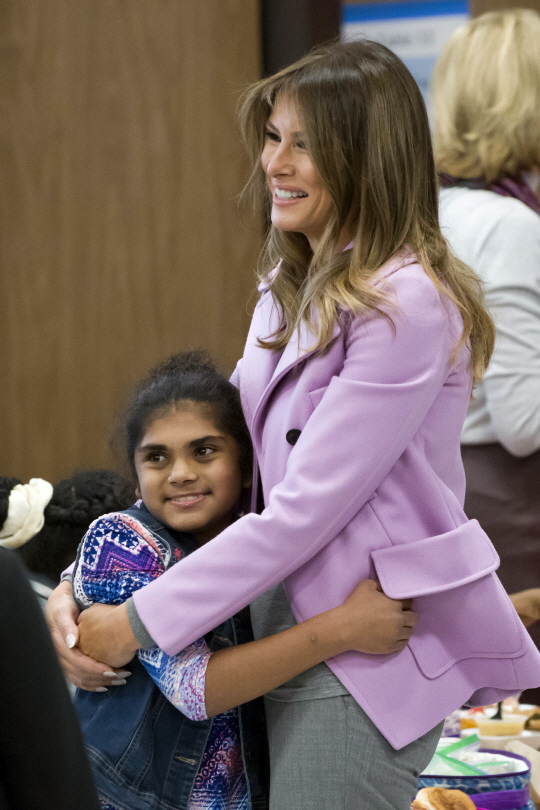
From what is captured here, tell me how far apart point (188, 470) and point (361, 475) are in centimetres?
30

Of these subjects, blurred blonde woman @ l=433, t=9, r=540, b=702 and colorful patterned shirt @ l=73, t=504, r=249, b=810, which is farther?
blurred blonde woman @ l=433, t=9, r=540, b=702

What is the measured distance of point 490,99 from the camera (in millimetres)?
2355

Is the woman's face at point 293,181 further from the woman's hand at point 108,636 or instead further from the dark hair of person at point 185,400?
the woman's hand at point 108,636

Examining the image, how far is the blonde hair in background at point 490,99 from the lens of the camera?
7.63ft

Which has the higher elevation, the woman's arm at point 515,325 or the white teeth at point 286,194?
the white teeth at point 286,194

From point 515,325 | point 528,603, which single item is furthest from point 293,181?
point 528,603

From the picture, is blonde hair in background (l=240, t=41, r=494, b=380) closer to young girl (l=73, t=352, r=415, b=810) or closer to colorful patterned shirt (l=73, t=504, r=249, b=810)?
young girl (l=73, t=352, r=415, b=810)

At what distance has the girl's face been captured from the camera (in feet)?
4.79

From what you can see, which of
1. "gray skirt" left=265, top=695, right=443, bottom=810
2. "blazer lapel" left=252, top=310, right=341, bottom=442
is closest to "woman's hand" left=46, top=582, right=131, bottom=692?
"gray skirt" left=265, top=695, right=443, bottom=810

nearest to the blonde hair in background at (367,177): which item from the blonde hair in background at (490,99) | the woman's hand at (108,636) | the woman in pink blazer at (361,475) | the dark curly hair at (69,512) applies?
the woman in pink blazer at (361,475)

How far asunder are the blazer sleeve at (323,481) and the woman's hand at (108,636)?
47 mm

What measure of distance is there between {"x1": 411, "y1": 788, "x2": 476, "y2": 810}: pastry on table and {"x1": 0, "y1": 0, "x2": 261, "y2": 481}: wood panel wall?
5.87 ft

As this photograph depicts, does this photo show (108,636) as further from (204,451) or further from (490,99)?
(490,99)

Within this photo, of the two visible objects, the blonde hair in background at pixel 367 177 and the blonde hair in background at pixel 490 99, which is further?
the blonde hair in background at pixel 490 99
